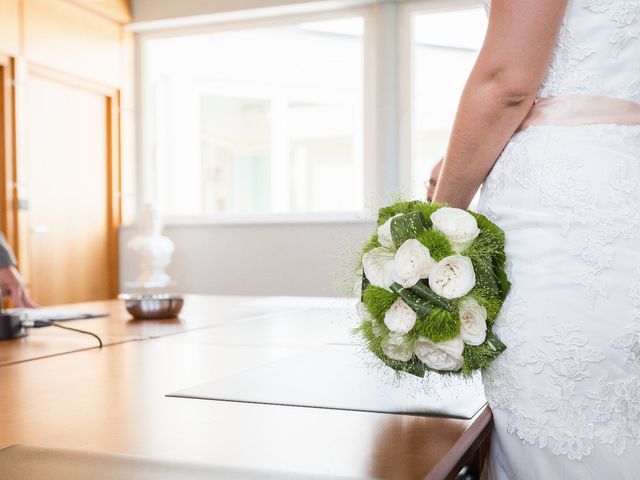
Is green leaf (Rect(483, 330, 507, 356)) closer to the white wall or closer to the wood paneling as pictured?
the white wall

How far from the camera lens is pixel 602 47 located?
1087 millimetres

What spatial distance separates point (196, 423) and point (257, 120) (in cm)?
581

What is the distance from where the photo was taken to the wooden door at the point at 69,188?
5672 mm

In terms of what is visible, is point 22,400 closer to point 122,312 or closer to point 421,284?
point 421,284

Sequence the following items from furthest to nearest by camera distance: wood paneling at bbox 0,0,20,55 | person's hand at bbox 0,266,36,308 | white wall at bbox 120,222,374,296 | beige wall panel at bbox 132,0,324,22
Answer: beige wall panel at bbox 132,0,324,22 → white wall at bbox 120,222,374,296 → wood paneling at bbox 0,0,20,55 → person's hand at bbox 0,266,36,308

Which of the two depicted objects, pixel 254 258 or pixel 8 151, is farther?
pixel 254 258

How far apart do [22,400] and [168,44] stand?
20.0 ft

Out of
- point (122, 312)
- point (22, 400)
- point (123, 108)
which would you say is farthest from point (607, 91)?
point (123, 108)

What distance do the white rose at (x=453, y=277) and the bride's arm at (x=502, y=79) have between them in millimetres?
217

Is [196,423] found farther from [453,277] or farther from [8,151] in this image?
[8,151]

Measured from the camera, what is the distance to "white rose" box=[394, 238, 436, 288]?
3.20 ft

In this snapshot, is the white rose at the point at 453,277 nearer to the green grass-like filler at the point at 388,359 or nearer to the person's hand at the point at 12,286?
the green grass-like filler at the point at 388,359

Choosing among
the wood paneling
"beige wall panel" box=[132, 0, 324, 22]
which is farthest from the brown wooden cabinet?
"beige wall panel" box=[132, 0, 324, 22]

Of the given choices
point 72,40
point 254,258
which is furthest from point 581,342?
point 72,40
